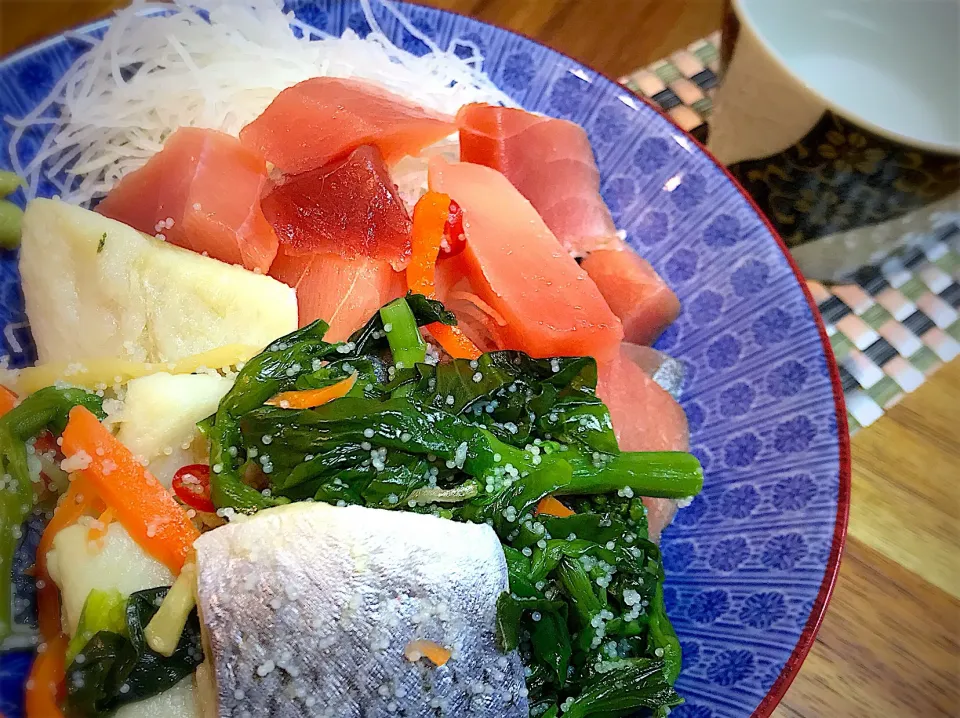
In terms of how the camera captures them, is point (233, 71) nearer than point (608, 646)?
No

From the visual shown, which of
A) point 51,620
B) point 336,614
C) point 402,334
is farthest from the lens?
point 402,334

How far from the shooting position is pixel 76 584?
1188 mm

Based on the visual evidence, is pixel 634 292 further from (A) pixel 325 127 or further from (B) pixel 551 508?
(A) pixel 325 127

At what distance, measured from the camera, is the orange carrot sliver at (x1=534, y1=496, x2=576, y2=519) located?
1.38 m

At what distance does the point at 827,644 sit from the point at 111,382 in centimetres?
166

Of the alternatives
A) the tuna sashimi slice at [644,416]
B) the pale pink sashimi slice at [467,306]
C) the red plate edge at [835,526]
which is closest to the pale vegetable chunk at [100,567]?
the pale pink sashimi slice at [467,306]

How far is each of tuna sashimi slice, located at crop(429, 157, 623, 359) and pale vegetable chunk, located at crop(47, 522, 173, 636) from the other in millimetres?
831

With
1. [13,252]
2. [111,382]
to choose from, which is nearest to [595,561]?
[111,382]

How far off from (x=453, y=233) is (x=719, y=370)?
75 centimetres

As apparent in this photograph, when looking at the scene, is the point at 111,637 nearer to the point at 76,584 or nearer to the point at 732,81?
the point at 76,584

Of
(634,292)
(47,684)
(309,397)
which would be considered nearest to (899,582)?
(634,292)

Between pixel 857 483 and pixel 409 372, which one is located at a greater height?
pixel 409 372

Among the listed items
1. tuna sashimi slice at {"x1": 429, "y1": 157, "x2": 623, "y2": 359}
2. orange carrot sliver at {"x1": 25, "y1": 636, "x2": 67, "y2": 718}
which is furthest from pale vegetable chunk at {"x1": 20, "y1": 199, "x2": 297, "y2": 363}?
orange carrot sliver at {"x1": 25, "y1": 636, "x2": 67, "y2": 718}

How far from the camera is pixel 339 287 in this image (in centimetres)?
160
